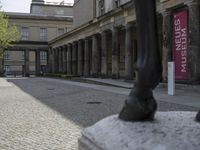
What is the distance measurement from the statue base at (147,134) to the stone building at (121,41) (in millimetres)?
703

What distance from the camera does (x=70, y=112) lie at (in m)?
14.8

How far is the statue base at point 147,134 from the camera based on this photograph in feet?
13.4

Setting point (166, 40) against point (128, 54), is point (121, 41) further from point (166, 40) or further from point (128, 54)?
point (166, 40)

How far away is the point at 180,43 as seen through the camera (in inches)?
1009

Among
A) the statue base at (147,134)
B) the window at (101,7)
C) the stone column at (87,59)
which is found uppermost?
the window at (101,7)

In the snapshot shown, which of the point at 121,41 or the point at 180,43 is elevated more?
the point at 121,41

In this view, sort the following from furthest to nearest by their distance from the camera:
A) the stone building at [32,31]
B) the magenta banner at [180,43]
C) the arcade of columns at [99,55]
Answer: the stone building at [32,31] → the arcade of columns at [99,55] → the magenta banner at [180,43]

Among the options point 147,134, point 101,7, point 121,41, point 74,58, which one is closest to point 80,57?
point 74,58

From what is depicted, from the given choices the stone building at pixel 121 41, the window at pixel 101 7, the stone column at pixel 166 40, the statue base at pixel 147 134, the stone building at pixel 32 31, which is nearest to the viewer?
the statue base at pixel 147 134

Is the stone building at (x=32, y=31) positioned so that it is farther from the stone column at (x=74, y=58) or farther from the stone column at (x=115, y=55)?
the stone column at (x=115, y=55)

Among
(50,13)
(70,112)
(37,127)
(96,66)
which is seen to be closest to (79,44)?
(96,66)

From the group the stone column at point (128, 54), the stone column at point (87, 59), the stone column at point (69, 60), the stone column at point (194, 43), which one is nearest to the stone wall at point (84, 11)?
the stone column at point (69, 60)

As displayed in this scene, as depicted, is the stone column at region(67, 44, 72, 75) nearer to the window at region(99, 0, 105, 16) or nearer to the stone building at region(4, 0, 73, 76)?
the window at region(99, 0, 105, 16)

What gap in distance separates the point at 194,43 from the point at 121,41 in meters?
20.6
